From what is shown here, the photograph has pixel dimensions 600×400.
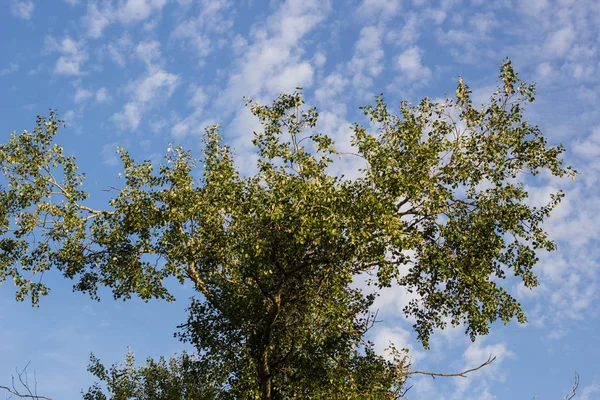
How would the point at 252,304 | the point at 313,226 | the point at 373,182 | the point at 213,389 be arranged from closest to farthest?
1. the point at 313,226
2. the point at 373,182
3. the point at 252,304
4. the point at 213,389

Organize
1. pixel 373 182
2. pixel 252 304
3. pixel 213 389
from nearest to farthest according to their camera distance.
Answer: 1. pixel 373 182
2. pixel 252 304
3. pixel 213 389

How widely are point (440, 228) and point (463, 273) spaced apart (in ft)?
5.99

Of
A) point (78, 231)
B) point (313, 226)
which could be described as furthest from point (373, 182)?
point (78, 231)

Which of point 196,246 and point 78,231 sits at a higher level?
point 78,231

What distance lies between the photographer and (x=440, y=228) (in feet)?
80.0

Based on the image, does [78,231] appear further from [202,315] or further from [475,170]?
[475,170]

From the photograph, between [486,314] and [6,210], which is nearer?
[486,314]

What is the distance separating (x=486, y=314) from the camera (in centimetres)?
2441

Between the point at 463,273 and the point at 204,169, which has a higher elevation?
the point at 204,169

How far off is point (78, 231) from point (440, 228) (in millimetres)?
13888

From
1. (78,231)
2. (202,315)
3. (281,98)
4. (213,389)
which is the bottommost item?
(213,389)

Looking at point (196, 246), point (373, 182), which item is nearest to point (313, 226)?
point (373, 182)

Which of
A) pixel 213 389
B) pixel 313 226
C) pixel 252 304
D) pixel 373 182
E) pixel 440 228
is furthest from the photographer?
pixel 213 389

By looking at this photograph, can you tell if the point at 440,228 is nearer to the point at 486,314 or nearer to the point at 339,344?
the point at 486,314
